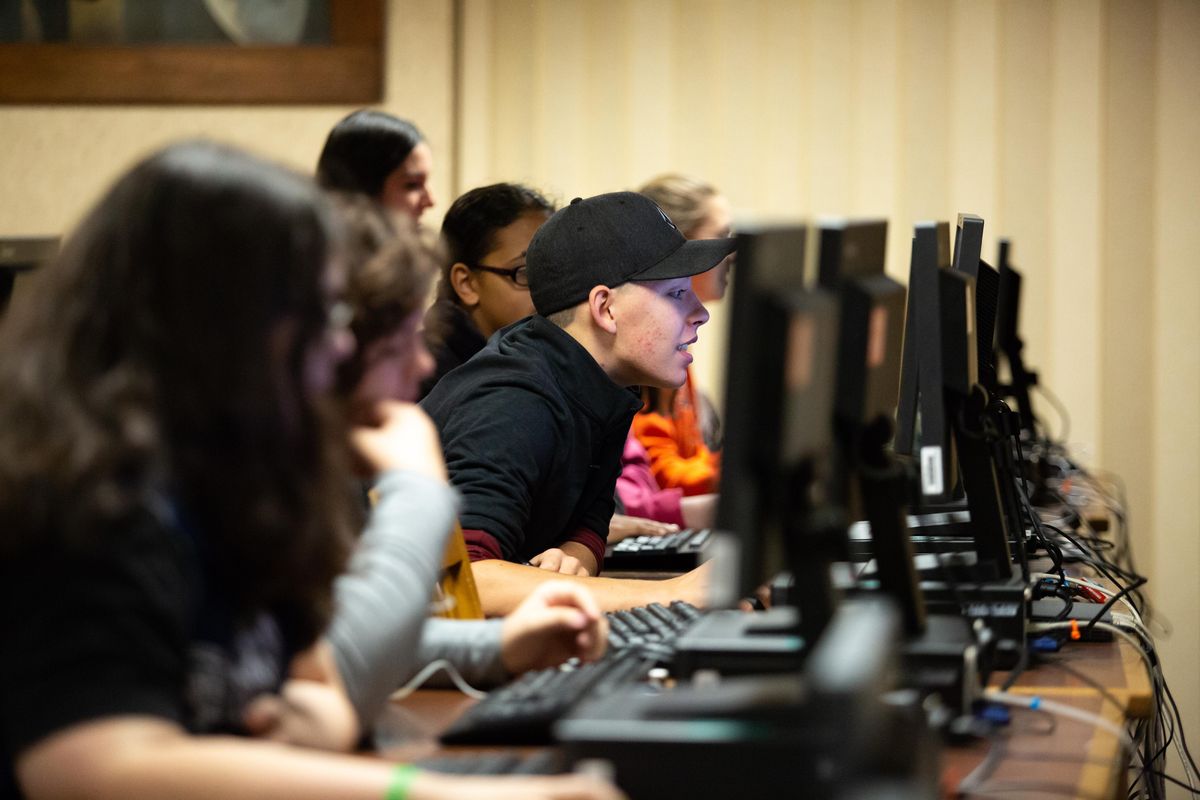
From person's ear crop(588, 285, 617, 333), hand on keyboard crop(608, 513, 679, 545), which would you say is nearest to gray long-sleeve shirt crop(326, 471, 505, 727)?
person's ear crop(588, 285, 617, 333)

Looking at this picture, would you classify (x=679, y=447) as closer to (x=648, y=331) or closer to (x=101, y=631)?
(x=648, y=331)

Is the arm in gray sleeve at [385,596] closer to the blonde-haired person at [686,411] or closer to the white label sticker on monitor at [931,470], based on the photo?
the white label sticker on monitor at [931,470]

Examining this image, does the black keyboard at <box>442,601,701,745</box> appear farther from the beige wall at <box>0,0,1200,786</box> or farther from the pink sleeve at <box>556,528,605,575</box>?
the beige wall at <box>0,0,1200,786</box>

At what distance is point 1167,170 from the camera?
3963 mm

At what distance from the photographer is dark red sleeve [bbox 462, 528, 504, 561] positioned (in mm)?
1846

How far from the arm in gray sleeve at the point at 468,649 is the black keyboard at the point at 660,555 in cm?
100

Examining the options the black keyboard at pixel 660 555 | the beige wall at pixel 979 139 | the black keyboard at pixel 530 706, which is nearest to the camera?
the black keyboard at pixel 530 706

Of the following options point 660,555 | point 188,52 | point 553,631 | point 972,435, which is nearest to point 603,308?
point 660,555

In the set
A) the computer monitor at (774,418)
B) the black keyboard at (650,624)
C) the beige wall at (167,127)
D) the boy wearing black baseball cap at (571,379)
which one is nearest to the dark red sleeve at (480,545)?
the boy wearing black baseball cap at (571,379)

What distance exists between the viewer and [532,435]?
2.02m

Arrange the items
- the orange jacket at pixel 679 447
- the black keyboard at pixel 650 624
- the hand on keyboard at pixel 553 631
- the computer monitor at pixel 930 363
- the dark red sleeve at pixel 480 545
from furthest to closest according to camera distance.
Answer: the orange jacket at pixel 679 447 < the dark red sleeve at pixel 480 545 < the computer monitor at pixel 930 363 < the black keyboard at pixel 650 624 < the hand on keyboard at pixel 553 631

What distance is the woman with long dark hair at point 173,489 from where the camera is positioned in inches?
30.3

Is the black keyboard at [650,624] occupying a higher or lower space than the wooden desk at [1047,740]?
higher

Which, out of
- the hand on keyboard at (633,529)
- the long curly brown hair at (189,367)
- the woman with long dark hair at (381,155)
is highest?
the woman with long dark hair at (381,155)
